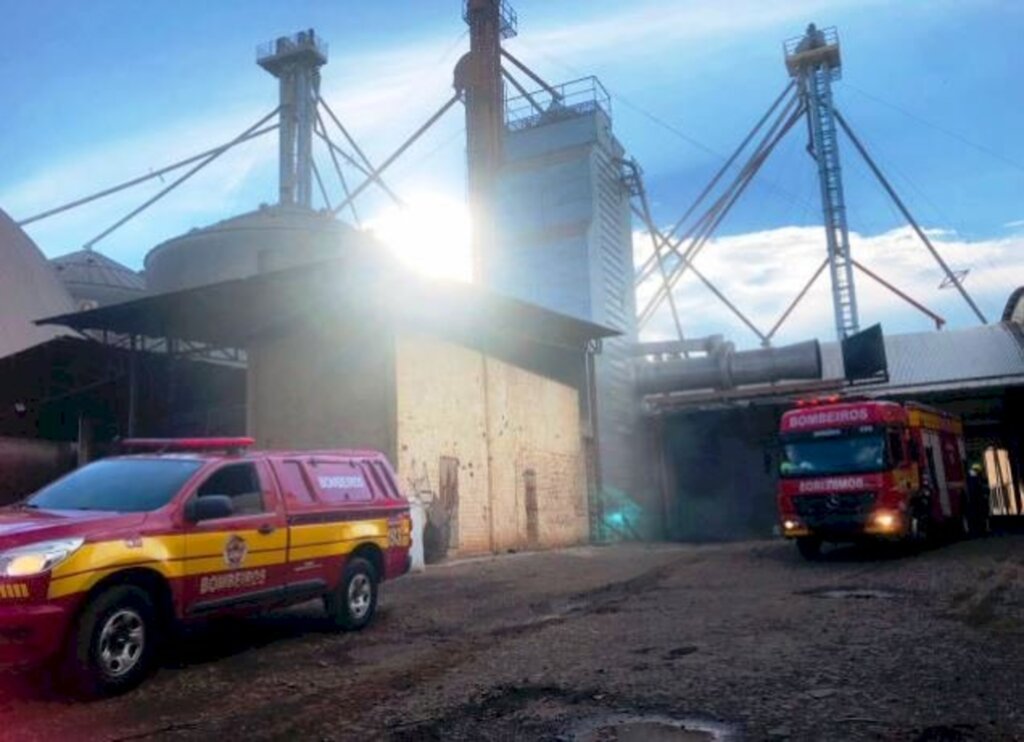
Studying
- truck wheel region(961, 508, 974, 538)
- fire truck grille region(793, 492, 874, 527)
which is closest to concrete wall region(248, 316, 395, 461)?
fire truck grille region(793, 492, 874, 527)

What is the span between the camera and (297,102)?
47.5 metres

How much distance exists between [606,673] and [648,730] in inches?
62.3

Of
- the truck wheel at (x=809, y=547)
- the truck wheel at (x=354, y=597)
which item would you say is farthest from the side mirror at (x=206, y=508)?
the truck wheel at (x=809, y=547)

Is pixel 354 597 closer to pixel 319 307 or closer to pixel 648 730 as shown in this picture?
pixel 648 730

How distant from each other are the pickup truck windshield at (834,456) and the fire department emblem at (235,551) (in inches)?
453

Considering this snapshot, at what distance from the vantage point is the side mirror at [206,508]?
703cm

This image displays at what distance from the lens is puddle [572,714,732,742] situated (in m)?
4.73

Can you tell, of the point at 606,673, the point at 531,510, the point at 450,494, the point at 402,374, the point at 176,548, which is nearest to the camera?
the point at 606,673

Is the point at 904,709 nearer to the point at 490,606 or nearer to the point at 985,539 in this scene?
the point at 490,606

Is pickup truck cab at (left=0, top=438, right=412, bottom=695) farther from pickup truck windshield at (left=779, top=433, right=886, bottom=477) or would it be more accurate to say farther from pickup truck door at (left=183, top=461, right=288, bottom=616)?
pickup truck windshield at (left=779, top=433, right=886, bottom=477)

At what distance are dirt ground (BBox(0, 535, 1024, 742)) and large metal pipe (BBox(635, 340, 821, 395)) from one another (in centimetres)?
1788

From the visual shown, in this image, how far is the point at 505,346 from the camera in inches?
979

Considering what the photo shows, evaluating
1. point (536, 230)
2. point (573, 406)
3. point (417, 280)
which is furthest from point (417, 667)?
point (536, 230)

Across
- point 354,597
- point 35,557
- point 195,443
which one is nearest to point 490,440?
point 354,597
